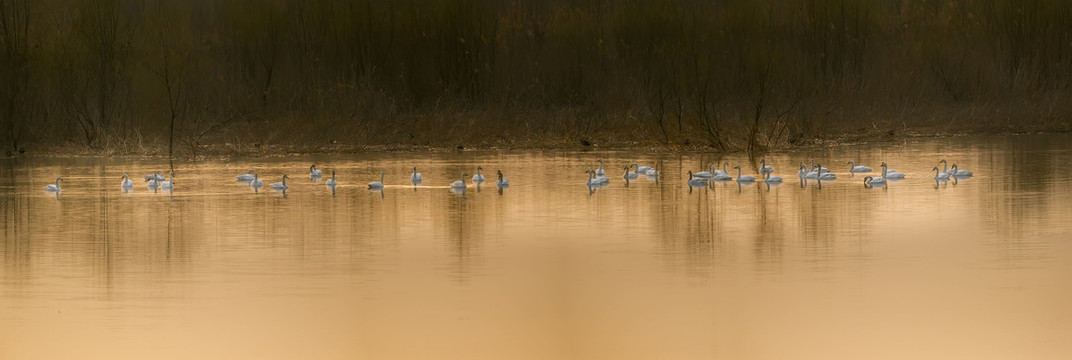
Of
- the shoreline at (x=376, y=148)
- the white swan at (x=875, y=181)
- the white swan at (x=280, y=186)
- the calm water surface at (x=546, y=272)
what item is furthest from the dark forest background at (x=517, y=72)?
the calm water surface at (x=546, y=272)

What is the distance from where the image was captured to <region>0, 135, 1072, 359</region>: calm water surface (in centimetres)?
982

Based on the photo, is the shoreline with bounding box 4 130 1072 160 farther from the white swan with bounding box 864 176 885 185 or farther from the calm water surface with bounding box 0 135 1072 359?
the white swan with bounding box 864 176 885 185

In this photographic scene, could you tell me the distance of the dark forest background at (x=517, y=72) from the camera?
34531mm

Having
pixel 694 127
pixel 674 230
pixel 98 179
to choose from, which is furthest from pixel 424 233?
pixel 694 127

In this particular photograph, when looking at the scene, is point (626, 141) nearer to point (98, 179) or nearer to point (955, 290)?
point (98, 179)

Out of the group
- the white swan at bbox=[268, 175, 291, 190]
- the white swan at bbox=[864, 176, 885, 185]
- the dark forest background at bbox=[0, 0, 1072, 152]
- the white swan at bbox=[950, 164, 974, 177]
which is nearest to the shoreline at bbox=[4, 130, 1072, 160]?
the dark forest background at bbox=[0, 0, 1072, 152]

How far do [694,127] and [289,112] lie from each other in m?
10.2

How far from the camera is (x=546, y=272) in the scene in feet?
41.6

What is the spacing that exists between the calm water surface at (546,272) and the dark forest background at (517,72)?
12732mm

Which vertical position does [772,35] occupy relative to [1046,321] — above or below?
above

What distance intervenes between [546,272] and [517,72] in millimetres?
26940

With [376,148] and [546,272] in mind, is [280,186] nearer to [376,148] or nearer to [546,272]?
[546,272]

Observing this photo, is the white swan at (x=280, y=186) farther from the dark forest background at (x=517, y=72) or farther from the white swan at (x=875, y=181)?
the dark forest background at (x=517, y=72)

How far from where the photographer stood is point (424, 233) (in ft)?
51.6
